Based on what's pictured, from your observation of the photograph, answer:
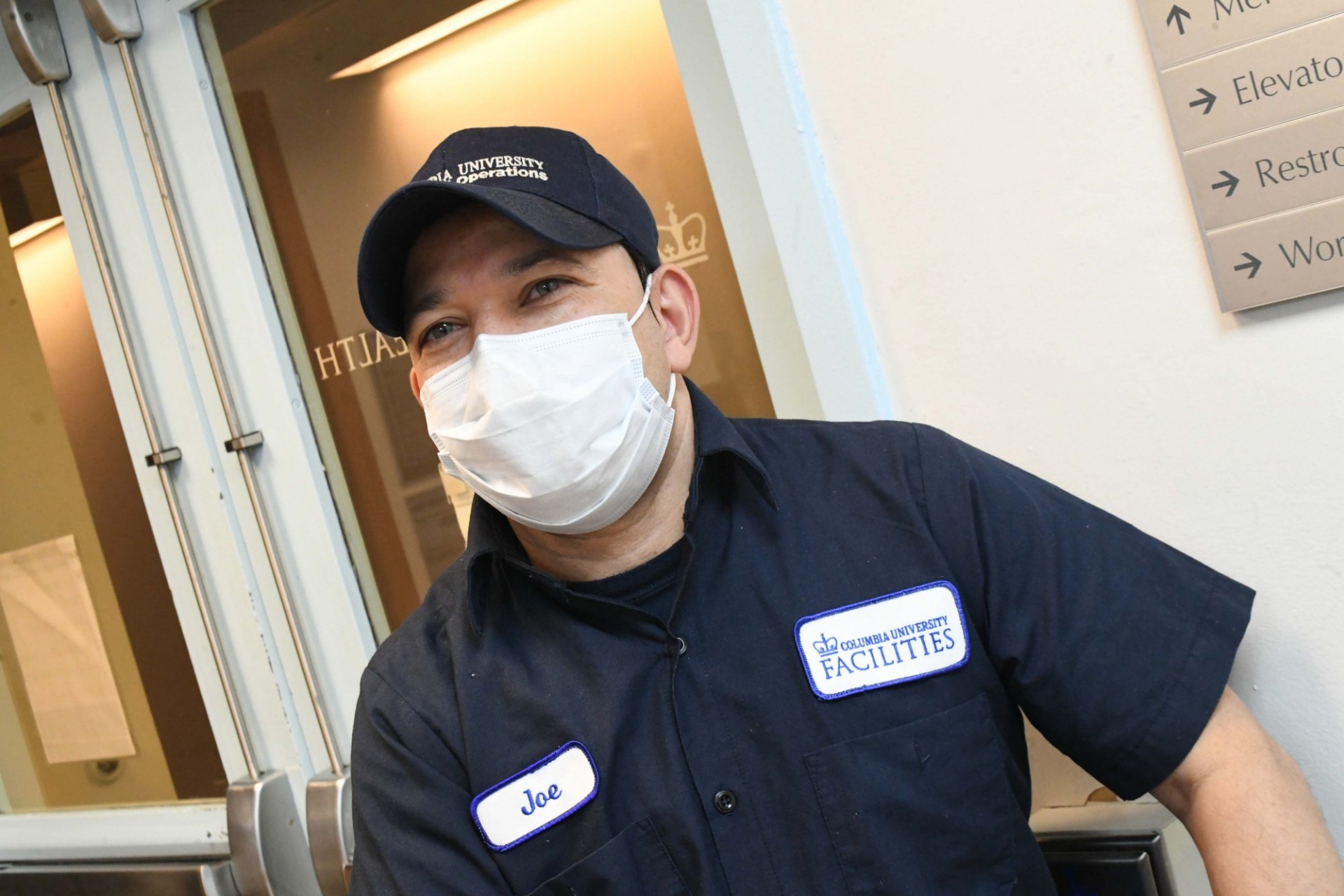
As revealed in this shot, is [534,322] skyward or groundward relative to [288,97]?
groundward

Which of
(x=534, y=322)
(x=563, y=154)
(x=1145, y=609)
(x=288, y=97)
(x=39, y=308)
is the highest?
(x=288, y=97)

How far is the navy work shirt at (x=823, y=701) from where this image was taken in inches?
38.3

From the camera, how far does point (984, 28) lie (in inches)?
43.0

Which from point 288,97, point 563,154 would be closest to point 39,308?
point 288,97

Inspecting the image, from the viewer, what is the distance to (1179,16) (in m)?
0.99

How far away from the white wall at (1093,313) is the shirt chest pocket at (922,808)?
30 centimetres

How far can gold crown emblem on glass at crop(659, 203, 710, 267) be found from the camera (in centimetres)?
143

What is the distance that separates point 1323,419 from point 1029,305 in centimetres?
29

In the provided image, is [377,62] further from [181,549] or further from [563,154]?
[181,549]

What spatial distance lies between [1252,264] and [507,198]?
703 millimetres

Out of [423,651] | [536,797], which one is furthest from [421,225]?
[536,797]

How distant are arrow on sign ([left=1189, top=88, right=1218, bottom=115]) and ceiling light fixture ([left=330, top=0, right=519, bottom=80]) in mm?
954

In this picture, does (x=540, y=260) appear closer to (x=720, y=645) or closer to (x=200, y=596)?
(x=720, y=645)

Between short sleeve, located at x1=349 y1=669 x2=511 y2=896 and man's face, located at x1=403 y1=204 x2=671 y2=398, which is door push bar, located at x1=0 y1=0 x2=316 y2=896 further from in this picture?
man's face, located at x1=403 y1=204 x2=671 y2=398
